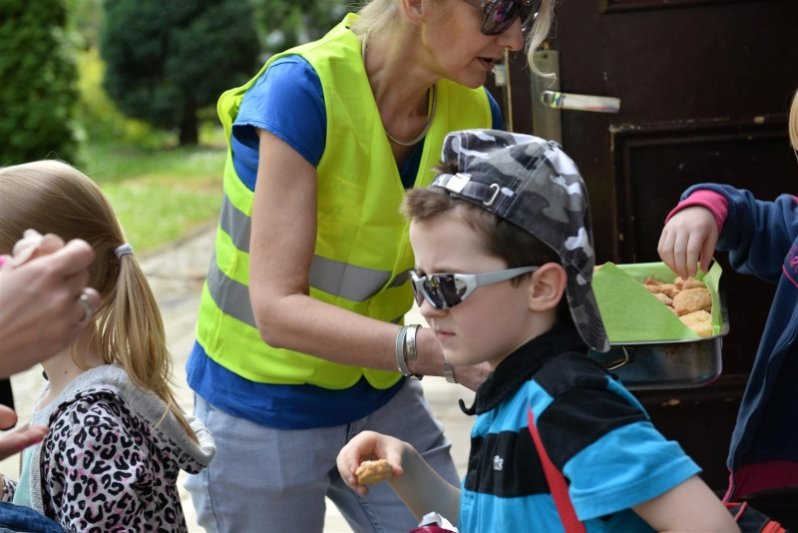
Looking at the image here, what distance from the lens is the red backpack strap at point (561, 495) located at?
1.70 metres

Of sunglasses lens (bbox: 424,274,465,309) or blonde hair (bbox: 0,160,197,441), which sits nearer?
sunglasses lens (bbox: 424,274,465,309)

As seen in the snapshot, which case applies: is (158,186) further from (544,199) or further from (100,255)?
(544,199)

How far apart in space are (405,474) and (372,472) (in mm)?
164

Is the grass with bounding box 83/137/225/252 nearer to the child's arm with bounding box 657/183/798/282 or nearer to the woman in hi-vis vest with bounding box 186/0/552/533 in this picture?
the woman in hi-vis vest with bounding box 186/0/552/533

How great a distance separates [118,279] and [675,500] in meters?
1.27

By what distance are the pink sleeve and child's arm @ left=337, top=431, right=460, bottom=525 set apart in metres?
0.80

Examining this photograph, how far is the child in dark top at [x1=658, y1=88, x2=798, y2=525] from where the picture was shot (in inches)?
97.0

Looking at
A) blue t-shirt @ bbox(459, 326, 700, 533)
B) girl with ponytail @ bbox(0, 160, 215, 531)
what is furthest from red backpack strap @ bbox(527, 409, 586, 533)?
girl with ponytail @ bbox(0, 160, 215, 531)

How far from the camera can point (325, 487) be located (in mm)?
2754

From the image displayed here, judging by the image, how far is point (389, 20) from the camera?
8.50 feet

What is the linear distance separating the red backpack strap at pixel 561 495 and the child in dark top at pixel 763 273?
2.77 feet

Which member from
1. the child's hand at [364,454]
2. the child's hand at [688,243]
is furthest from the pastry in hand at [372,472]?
the child's hand at [688,243]

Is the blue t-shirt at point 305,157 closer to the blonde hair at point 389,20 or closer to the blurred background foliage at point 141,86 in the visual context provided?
the blonde hair at point 389,20

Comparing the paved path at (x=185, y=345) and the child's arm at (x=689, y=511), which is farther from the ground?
the child's arm at (x=689, y=511)
